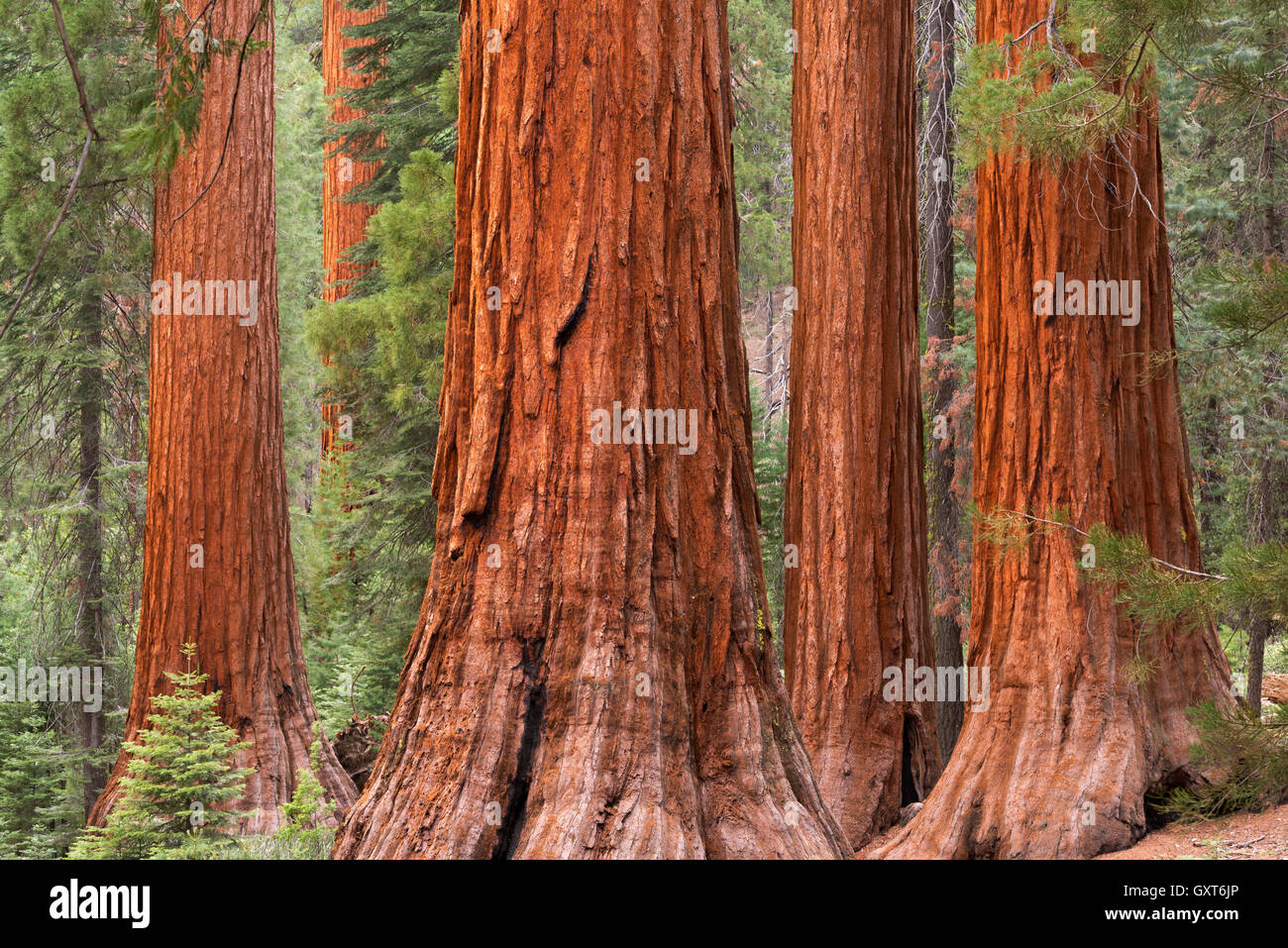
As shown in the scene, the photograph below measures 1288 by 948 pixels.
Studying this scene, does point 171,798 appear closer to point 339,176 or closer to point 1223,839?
point 1223,839

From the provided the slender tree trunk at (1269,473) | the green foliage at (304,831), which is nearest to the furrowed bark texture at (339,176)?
the green foliage at (304,831)

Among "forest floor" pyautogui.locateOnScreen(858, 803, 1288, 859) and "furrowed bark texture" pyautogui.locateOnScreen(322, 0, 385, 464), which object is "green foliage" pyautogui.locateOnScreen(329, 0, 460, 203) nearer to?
"furrowed bark texture" pyautogui.locateOnScreen(322, 0, 385, 464)

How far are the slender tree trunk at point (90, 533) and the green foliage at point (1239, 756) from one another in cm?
1018

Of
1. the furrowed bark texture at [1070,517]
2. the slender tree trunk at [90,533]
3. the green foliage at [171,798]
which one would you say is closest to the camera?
the furrowed bark texture at [1070,517]

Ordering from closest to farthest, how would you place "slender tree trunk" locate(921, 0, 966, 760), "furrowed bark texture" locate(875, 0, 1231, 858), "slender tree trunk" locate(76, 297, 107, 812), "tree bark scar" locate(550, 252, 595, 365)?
"tree bark scar" locate(550, 252, 595, 365)
"furrowed bark texture" locate(875, 0, 1231, 858)
"slender tree trunk" locate(76, 297, 107, 812)
"slender tree trunk" locate(921, 0, 966, 760)

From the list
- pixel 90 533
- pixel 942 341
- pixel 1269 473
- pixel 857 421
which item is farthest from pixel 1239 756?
pixel 90 533

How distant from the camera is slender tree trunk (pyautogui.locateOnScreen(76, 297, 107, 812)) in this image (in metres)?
11.5

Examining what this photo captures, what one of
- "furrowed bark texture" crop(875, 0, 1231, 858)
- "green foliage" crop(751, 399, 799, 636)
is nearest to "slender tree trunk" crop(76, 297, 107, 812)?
"green foliage" crop(751, 399, 799, 636)

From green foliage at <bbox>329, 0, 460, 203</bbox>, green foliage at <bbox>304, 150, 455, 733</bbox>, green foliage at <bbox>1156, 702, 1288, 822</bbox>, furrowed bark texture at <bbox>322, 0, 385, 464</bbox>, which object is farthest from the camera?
furrowed bark texture at <bbox>322, 0, 385, 464</bbox>

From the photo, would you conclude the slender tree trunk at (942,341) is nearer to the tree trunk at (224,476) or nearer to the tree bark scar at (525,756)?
the tree trunk at (224,476)

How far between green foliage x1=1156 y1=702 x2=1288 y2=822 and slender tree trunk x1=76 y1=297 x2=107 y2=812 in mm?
10182

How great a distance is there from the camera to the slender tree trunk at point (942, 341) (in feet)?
44.0

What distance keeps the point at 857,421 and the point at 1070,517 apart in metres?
2.54
